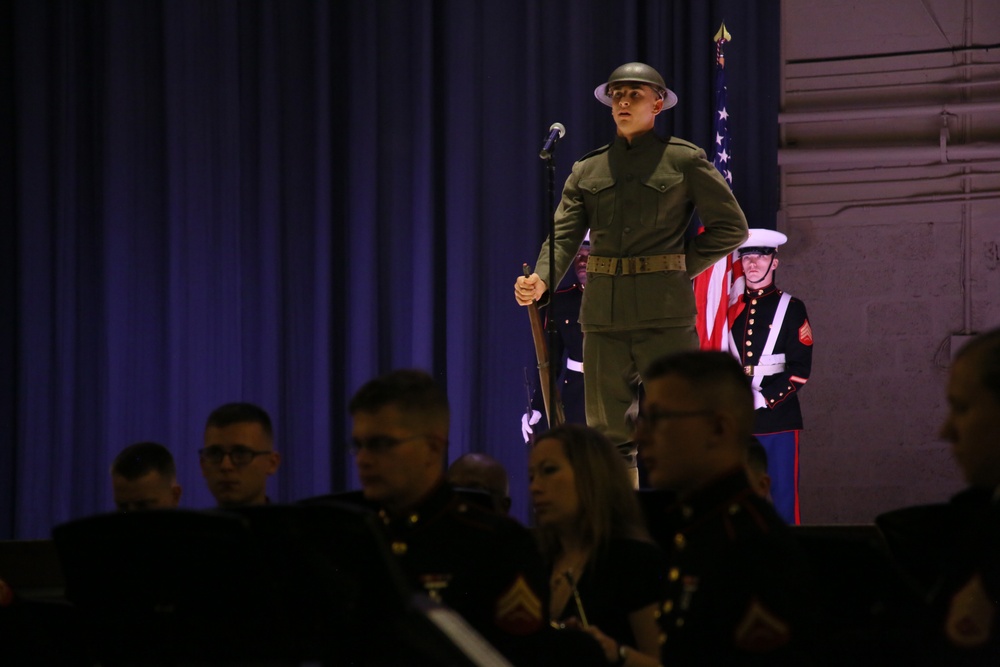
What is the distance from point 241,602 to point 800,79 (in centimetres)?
532

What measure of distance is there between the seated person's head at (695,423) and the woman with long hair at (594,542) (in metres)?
0.51

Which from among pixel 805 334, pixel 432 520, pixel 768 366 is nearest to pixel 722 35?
pixel 805 334

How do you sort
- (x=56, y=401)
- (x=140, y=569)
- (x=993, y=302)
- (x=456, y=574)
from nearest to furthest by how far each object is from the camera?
(x=140, y=569)
(x=456, y=574)
(x=993, y=302)
(x=56, y=401)

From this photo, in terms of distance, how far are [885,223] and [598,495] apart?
4.37 metres

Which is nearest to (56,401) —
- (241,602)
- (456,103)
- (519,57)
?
(456,103)

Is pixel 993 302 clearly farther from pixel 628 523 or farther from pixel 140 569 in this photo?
pixel 140 569

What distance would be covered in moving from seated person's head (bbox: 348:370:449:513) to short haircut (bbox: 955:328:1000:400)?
1054 millimetres

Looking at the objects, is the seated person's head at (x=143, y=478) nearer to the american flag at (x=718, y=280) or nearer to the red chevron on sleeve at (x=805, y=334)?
the american flag at (x=718, y=280)

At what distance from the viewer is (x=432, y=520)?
7.43 feet

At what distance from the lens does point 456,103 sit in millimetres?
6488

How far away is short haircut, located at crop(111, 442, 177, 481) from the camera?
123 inches

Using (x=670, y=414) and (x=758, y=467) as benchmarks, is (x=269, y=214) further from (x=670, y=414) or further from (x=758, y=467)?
(x=670, y=414)

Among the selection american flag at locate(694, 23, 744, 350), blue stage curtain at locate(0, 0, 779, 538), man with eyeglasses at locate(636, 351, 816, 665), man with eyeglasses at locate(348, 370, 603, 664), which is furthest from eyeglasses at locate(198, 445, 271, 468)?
blue stage curtain at locate(0, 0, 779, 538)

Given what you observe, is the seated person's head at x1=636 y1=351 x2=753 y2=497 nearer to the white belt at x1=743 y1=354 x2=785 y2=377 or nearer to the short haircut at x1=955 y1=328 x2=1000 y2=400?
the short haircut at x1=955 y1=328 x2=1000 y2=400
